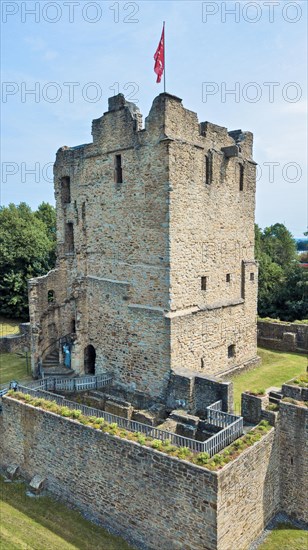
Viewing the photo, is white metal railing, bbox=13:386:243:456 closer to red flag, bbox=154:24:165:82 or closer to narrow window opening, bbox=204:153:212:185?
narrow window opening, bbox=204:153:212:185

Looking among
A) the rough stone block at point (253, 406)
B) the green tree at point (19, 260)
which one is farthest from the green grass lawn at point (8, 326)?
the rough stone block at point (253, 406)

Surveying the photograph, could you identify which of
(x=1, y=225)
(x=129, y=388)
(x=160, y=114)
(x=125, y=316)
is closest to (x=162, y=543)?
(x=129, y=388)

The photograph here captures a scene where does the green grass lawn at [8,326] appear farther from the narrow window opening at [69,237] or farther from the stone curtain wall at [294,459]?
the stone curtain wall at [294,459]

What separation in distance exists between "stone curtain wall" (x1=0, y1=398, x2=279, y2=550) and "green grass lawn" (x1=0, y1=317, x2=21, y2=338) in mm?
20173

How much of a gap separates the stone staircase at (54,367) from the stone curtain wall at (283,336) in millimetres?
12106

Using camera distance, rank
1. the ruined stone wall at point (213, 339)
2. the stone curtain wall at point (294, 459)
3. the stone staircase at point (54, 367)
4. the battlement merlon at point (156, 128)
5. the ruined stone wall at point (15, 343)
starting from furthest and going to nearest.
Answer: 1. the ruined stone wall at point (15, 343)
2. the stone staircase at point (54, 367)
3. the ruined stone wall at point (213, 339)
4. the battlement merlon at point (156, 128)
5. the stone curtain wall at point (294, 459)

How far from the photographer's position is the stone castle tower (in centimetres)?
1648

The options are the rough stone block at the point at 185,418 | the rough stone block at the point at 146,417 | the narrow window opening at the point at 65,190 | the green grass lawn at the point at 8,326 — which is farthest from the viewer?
the green grass lawn at the point at 8,326

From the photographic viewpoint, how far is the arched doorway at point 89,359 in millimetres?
20391

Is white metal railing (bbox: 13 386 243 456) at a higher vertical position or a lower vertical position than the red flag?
lower

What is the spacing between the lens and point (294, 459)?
12898 mm

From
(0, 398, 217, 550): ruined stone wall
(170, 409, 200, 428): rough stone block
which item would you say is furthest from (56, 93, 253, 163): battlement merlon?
(0, 398, 217, 550): ruined stone wall

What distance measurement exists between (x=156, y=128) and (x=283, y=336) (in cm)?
1471

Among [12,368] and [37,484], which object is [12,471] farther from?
[12,368]
